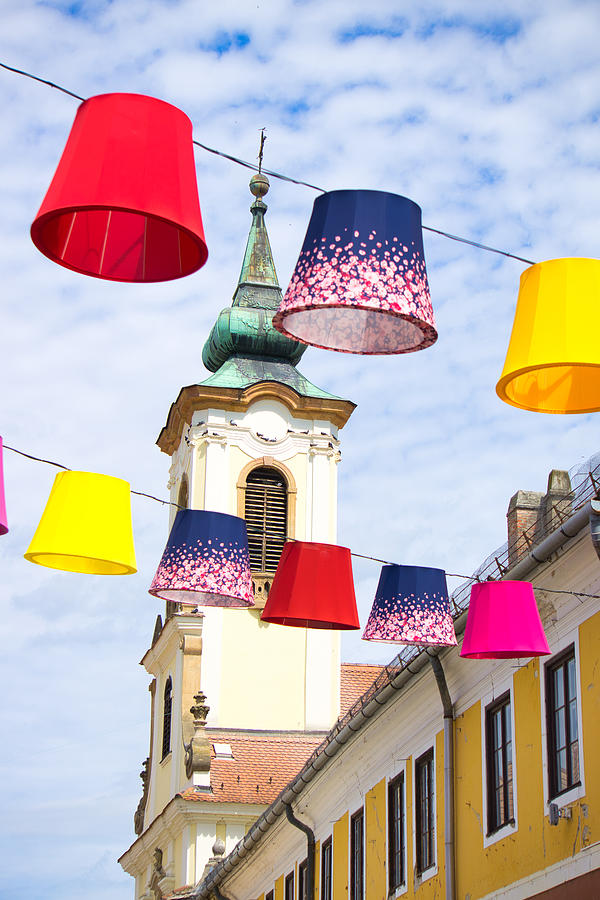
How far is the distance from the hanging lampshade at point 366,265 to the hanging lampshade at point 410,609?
4.72 metres

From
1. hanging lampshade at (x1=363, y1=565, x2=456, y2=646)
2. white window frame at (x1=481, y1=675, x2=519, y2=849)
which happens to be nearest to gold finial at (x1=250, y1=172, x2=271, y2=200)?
white window frame at (x1=481, y1=675, x2=519, y2=849)

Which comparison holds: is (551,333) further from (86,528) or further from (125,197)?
(86,528)

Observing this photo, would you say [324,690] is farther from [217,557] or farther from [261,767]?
[217,557]

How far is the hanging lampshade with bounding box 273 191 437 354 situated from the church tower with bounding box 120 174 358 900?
27.8 meters

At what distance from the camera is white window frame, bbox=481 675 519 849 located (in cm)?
1566

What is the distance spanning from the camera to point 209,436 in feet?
126

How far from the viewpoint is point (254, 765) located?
3528cm

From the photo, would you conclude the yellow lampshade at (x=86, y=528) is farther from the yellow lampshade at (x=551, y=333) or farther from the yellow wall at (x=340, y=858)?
the yellow wall at (x=340, y=858)

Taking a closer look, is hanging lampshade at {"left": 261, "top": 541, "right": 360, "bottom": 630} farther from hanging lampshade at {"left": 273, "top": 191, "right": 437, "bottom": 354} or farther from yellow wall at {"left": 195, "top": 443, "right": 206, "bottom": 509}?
Result: yellow wall at {"left": 195, "top": 443, "right": 206, "bottom": 509}

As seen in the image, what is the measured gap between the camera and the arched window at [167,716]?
128 feet

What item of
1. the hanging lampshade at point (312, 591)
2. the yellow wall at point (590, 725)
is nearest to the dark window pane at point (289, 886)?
the yellow wall at point (590, 725)

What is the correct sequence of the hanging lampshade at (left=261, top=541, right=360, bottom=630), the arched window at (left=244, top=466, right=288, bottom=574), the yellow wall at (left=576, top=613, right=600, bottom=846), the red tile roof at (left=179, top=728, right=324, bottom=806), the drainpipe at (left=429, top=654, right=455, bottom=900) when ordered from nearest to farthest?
1. the hanging lampshade at (left=261, top=541, right=360, bottom=630)
2. the yellow wall at (left=576, top=613, right=600, bottom=846)
3. the drainpipe at (left=429, top=654, right=455, bottom=900)
4. the red tile roof at (left=179, top=728, right=324, bottom=806)
5. the arched window at (left=244, top=466, right=288, bottom=574)

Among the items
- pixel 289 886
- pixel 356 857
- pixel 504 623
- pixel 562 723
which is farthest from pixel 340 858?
pixel 504 623

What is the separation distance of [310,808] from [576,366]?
1618 centimetres
